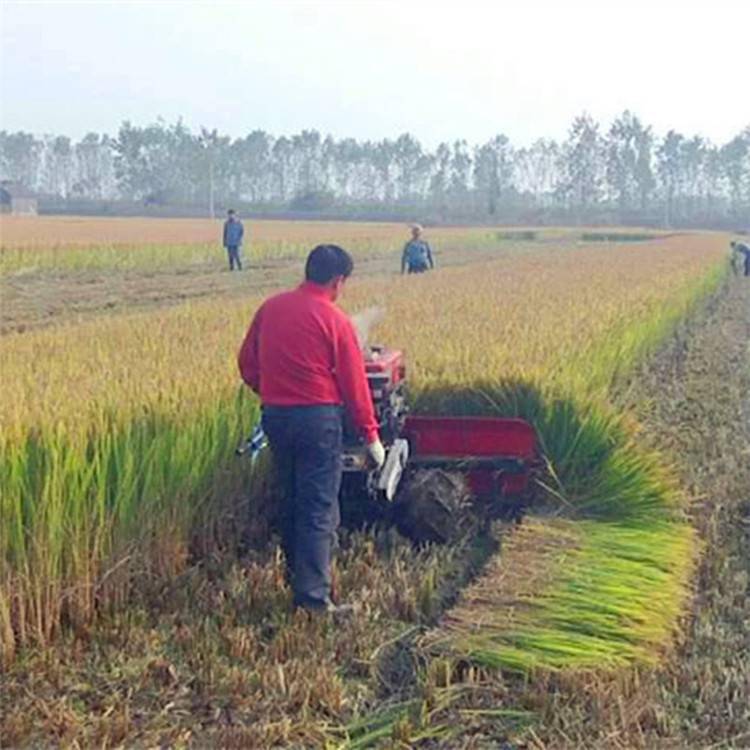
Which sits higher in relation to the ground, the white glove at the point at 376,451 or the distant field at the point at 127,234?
the white glove at the point at 376,451

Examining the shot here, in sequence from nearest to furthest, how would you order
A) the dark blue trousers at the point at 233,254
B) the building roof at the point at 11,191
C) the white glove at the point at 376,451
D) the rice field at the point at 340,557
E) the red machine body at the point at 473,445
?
the rice field at the point at 340,557
the white glove at the point at 376,451
the red machine body at the point at 473,445
the dark blue trousers at the point at 233,254
the building roof at the point at 11,191

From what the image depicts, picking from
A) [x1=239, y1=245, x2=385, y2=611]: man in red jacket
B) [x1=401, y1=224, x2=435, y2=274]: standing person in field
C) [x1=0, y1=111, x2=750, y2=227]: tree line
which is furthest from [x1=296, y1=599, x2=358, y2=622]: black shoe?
[x1=0, y1=111, x2=750, y2=227]: tree line

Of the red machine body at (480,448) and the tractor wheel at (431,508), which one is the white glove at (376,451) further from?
the red machine body at (480,448)

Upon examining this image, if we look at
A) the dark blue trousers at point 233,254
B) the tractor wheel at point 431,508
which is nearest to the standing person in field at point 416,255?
the dark blue trousers at point 233,254

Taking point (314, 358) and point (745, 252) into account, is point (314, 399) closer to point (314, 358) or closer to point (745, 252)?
point (314, 358)

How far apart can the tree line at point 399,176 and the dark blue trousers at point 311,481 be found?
7932 centimetres

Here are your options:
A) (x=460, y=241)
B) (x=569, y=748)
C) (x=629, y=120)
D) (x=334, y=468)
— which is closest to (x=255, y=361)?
(x=334, y=468)

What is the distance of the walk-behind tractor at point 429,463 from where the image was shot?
17.5 ft

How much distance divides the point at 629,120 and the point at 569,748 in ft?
353

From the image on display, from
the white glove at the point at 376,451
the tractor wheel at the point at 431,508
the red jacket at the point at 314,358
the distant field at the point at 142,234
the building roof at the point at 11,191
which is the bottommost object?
the tractor wheel at the point at 431,508

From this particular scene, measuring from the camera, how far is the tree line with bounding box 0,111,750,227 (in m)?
93.4

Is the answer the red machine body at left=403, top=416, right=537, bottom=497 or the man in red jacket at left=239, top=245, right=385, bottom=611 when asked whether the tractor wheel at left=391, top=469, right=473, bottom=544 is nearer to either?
the red machine body at left=403, top=416, right=537, bottom=497

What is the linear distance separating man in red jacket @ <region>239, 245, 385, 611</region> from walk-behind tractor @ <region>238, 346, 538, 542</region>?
1.81ft

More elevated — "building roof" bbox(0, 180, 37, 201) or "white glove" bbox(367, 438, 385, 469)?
"building roof" bbox(0, 180, 37, 201)
